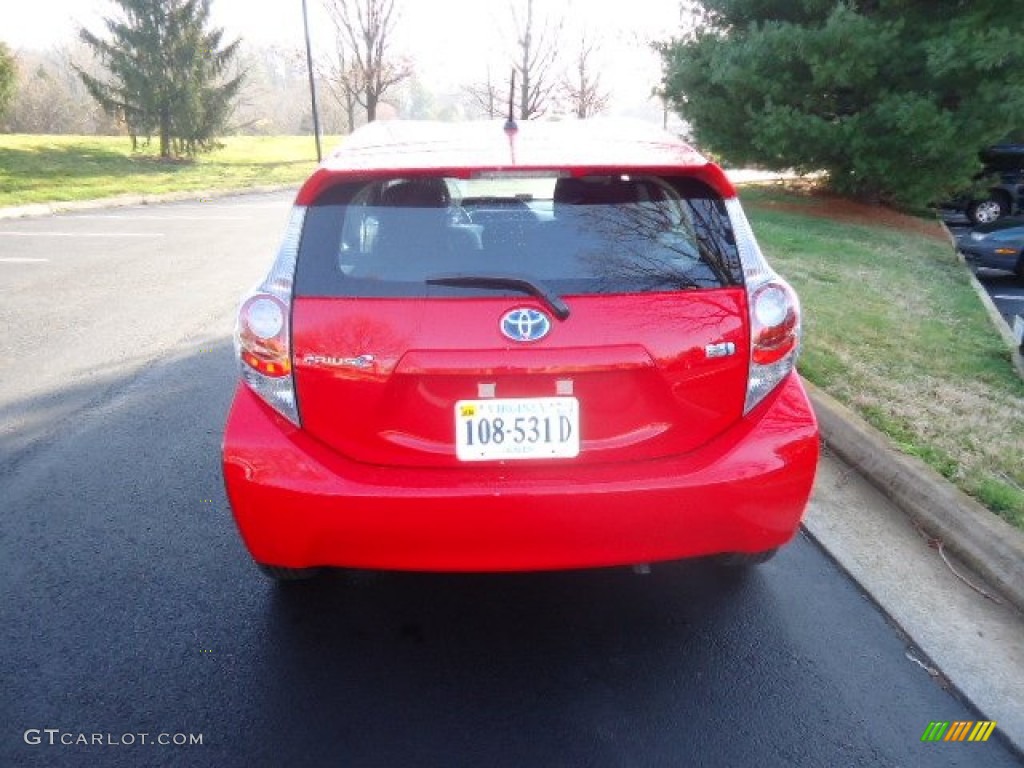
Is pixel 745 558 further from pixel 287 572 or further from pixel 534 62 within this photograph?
pixel 534 62

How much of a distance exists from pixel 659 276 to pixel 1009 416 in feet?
10.8

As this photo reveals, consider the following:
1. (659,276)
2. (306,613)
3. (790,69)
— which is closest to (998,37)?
(790,69)

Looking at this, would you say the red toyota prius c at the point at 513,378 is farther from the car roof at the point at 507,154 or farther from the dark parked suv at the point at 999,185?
the dark parked suv at the point at 999,185

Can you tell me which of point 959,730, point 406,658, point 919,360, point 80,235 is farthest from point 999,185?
point 406,658

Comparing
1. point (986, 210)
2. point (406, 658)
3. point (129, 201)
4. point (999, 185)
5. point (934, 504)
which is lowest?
point (129, 201)

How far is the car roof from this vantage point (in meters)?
2.37

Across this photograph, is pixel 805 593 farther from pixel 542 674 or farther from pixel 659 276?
pixel 659 276

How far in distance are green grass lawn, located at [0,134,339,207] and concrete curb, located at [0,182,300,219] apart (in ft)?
1.35

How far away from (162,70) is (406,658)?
3516cm

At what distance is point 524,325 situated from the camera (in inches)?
87.1

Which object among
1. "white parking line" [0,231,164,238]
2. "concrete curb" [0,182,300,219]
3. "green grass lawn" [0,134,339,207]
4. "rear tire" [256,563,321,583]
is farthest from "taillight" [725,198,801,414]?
"green grass lawn" [0,134,339,207]

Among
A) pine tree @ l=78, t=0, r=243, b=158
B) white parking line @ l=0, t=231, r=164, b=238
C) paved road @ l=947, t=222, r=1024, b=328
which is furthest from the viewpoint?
pine tree @ l=78, t=0, r=243, b=158

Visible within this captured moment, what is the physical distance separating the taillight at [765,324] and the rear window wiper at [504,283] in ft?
1.99

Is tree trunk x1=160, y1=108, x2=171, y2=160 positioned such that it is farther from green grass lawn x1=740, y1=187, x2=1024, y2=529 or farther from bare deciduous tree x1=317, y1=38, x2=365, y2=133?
green grass lawn x1=740, y1=187, x2=1024, y2=529
